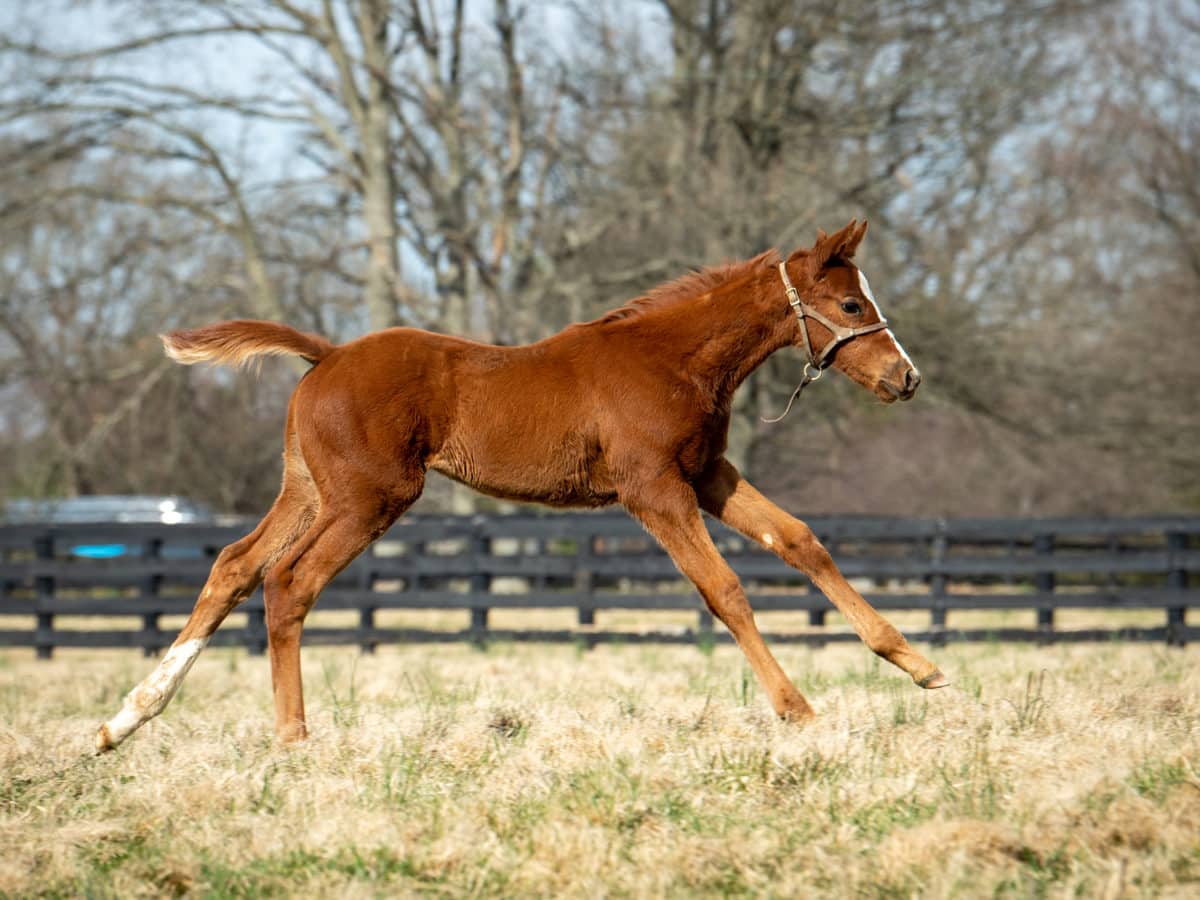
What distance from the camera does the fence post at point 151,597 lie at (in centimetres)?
1267

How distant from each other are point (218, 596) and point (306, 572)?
439mm

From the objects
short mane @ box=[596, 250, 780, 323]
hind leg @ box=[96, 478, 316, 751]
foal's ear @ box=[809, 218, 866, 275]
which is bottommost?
hind leg @ box=[96, 478, 316, 751]

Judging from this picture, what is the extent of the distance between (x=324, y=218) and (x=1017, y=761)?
61.9 ft

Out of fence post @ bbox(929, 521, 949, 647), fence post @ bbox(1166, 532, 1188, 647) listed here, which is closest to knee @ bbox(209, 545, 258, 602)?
fence post @ bbox(929, 521, 949, 647)

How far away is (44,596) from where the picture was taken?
1326cm

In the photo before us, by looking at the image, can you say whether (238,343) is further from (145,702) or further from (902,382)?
(902,382)

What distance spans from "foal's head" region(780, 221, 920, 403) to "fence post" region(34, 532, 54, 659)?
1013 cm

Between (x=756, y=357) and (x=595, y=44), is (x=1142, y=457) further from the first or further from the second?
(x=756, y=357)

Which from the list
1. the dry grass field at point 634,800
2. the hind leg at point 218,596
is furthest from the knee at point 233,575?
the dry grass field at point 634,800

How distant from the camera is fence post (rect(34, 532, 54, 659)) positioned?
13117 mm

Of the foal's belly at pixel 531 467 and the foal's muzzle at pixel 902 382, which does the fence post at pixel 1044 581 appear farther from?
the foal's belly at pixel 531 467

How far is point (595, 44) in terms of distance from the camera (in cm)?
1973

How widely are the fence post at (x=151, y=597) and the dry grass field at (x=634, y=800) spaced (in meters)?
6.71

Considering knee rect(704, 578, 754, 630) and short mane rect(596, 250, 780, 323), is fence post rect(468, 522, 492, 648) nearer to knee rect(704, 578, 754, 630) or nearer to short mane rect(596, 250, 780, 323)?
short mane rect(596, 250, 780, 323)
